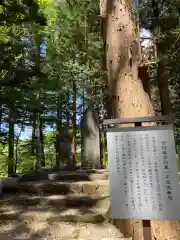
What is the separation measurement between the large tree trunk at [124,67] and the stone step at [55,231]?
28 centimetres

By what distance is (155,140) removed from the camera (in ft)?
7.04

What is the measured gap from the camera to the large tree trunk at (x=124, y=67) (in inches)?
115

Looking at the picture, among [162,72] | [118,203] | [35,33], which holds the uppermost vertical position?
[35,33]

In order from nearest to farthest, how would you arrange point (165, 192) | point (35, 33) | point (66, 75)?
point (165, 192) < point (66, 75) < point (35, 33)

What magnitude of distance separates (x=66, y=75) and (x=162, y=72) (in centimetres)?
387

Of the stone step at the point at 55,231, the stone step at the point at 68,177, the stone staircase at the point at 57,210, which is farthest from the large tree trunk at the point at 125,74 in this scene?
the stone step at the point at 68,177

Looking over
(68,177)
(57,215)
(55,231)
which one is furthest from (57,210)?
(68,177)

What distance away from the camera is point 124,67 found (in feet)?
9.95

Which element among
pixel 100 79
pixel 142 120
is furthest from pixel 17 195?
pixel 100 79

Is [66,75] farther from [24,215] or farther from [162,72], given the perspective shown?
[24,215]

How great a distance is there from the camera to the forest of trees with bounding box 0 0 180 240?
10.1 ft

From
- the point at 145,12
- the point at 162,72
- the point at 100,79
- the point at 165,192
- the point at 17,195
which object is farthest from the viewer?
the point at 100,79

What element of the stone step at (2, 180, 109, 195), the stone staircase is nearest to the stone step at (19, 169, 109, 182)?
the stone staircase

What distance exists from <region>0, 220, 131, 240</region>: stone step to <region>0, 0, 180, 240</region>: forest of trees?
1703 millimetres
